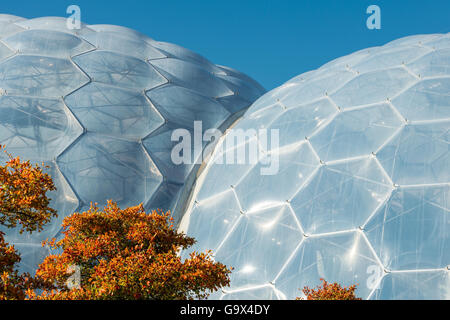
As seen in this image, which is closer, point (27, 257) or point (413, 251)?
point (413, 251)

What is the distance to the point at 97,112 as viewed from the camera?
399 inches

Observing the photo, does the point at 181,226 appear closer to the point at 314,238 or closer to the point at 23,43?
the point at 314,238

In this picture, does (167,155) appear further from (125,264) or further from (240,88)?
(125,264)

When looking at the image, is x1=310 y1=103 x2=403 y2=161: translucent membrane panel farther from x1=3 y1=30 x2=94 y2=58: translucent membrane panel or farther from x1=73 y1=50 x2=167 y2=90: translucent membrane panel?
x1=3 y1=30 x2=94 y2=58: translucent membrane panel

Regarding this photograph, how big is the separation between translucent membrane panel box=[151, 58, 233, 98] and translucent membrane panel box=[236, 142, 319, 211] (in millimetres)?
4774

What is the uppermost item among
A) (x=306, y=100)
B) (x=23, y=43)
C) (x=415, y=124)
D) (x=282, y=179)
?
(x=23, y=43)

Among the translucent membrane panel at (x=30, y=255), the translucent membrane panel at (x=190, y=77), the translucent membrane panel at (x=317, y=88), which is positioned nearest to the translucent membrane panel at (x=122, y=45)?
the translucent membrane panel at (x=190, y=77)

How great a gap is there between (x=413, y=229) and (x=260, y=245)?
2.56m

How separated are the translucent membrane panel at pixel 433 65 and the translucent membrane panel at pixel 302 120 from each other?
2150 mm

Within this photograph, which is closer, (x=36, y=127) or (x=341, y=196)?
(x=341, y=196)

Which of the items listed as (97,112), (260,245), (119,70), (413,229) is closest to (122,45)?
(119,70)

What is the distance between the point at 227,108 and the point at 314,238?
6.82m

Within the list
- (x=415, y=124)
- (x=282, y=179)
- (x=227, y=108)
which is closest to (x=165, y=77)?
(x=227, y=108)

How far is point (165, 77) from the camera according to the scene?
12164 millimetres
